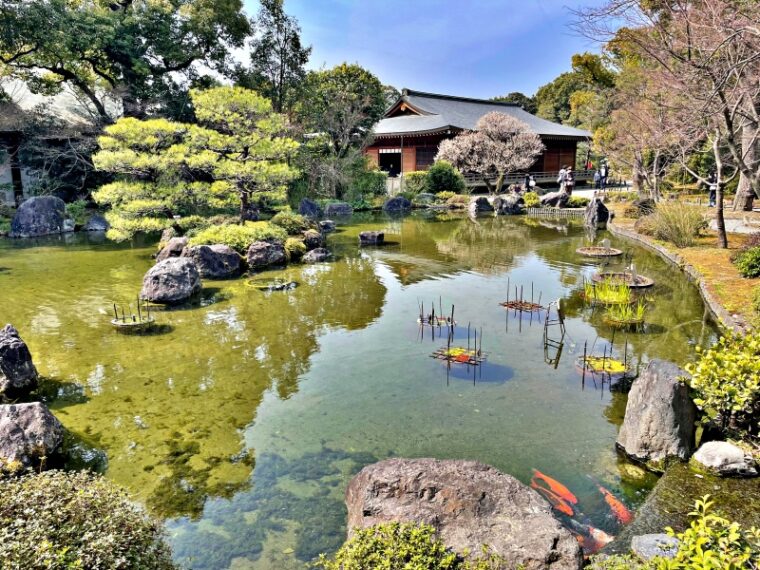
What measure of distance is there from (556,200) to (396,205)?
894 centimetres

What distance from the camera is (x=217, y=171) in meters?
15.1

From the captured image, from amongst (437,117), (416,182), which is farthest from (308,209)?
(437,117)

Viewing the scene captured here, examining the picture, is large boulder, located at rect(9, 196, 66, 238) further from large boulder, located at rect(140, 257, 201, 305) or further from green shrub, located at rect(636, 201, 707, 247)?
green shrub, located at rect(636, 201, 707, 247)

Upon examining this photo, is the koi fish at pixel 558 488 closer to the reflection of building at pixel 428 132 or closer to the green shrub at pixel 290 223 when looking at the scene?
the green shrub at pixel 290 223

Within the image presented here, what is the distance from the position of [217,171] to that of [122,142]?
11.3 feet

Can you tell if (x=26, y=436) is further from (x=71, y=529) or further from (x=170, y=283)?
(x=170, y=283)

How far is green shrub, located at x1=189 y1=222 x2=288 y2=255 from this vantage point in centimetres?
1533

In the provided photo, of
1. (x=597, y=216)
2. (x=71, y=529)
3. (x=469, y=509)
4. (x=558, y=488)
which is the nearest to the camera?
(x=71, y=529)

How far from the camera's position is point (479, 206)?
27828 millimetres

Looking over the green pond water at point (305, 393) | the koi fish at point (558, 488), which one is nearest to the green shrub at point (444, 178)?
the green pond water at point (305, 393)

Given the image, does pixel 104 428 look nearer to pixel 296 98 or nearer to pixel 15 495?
pixel 15 495

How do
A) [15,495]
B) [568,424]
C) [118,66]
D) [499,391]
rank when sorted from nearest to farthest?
1. [15,495]
2. [568,424]
3. [499,391]
4. [118,66]

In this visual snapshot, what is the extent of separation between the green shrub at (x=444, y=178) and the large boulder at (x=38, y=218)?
1997 centimetres

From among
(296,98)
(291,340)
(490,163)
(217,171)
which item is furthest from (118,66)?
(291,340)
